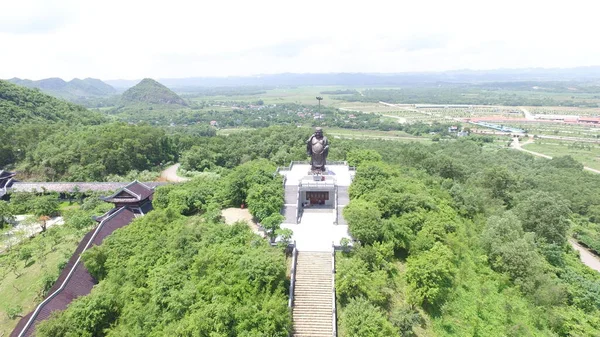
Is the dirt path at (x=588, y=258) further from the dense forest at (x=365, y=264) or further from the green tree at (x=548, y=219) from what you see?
the green tree at (x=548, y=219)

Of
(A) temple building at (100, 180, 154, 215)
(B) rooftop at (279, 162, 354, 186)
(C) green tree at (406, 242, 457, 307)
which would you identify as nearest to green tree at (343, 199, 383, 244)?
(C) green tree at (406, 242, 457, 307)

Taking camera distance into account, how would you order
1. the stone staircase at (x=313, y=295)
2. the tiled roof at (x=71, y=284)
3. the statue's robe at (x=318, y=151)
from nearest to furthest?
the stone staircase at (x=313, y=295), the tiled roof at (x=71, y=284), the statue's robe at (x=318, y=151)

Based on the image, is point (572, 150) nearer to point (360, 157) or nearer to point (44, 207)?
point (360, 157)

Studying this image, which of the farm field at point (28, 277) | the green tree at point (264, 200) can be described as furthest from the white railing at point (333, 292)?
the farm field at point (28, 277)

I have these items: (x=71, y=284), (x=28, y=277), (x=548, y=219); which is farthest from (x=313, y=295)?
(x=548, y=219)

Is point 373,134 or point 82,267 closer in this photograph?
point 82,267

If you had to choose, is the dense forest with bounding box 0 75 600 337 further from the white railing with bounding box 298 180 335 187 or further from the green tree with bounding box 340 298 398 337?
the white railing with bounding box 298 180 335 187
